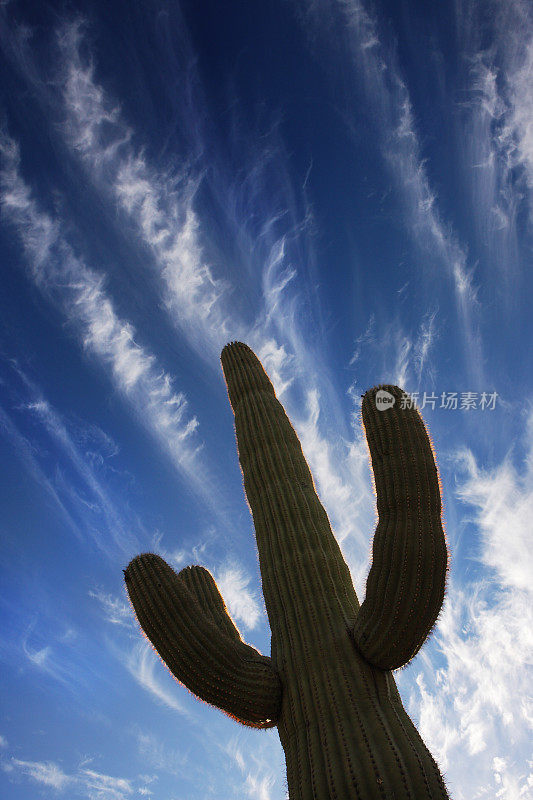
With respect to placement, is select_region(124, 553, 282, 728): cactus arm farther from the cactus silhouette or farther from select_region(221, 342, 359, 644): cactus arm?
select_region(221, 342, 359, 644): cactus arm

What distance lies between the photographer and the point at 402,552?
11.5 ft

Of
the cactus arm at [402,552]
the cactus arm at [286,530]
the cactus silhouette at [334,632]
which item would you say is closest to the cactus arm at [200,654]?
the cactus silhouette at [334,632]

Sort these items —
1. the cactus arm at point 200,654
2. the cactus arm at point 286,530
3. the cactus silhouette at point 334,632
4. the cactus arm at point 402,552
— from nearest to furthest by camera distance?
1. the cactus silhouette at point 334,632
2. the cactus arm at point 402,552
3. the cactus arm at point 200,654
4. the cactus arm at point 286,530

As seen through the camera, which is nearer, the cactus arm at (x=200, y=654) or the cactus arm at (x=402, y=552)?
the cactus arm at (x=402, y=552)

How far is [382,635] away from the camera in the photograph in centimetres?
362

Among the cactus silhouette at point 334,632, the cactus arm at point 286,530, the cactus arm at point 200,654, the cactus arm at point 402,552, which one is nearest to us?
the cactus silhouette at point 334,632

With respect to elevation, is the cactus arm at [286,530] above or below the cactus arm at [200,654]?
above

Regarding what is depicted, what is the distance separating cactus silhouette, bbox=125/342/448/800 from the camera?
327cm

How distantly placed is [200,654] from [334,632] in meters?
1.05

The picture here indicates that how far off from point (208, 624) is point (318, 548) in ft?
3.80

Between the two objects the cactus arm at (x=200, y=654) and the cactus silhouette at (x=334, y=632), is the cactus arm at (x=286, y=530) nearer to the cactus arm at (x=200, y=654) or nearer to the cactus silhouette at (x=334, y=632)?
the cactus silhouette at (x=334, y=632)

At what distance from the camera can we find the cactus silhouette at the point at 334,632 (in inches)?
129

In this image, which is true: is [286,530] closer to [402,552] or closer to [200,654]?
[200,654]

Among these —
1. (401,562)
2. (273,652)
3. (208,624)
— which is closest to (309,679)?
(273,652)
